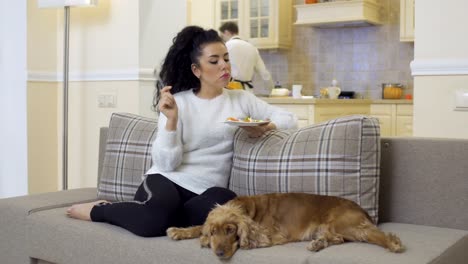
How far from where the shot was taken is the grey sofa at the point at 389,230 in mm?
2043

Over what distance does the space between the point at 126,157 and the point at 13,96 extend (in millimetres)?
1878

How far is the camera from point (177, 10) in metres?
4.41

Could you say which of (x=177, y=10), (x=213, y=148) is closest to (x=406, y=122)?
(x=177, y=10)

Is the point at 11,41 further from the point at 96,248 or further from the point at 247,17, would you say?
the point at 247,17

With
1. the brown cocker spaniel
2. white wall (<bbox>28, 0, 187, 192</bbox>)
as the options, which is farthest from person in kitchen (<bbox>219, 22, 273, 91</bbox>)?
the brown cocker spaniel

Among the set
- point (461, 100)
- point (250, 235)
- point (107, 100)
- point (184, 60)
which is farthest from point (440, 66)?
point (107, 100)

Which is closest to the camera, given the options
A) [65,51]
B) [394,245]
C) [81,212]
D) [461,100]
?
[394,245]

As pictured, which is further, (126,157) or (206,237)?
(126,157)

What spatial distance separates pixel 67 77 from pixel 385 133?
3.02 metres

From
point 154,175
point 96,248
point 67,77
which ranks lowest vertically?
point 96,248

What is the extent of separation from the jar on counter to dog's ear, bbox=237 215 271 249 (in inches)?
175

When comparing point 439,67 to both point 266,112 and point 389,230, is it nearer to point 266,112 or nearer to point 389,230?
point 266,112

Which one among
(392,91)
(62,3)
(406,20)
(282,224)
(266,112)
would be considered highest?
(406,20)

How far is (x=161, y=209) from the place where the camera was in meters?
2.49
